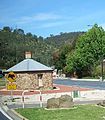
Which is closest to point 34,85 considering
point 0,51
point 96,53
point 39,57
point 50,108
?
point 50,108

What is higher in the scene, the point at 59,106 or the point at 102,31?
the point at 102,31

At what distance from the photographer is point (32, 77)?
49062 millimetres

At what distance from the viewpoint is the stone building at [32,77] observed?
48.9 meters

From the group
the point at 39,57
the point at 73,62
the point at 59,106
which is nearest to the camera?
the point at 59,106

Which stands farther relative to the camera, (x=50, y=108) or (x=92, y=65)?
(x=92, y=65)

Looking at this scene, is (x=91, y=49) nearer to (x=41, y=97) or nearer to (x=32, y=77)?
(x=32, y=77)

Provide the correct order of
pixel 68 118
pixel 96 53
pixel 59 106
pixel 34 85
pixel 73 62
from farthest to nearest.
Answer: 1. pixel 73 62
2. pixel 96 53
3. pixel 34 85
4. pixel 59 106
5. pixel 68 118

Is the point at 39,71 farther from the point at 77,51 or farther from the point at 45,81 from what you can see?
the point at 77,51

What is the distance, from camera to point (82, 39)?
91375mm

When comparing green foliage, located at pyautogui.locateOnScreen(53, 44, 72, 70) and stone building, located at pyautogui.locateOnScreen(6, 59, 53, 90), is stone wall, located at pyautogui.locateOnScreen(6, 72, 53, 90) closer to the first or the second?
stone building, located at pyautogui.locateOnScreen(6, 59, 53, 90)

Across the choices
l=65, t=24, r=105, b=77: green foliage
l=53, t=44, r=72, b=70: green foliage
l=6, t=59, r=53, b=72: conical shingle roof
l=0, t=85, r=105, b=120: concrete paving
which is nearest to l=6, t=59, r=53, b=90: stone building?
l=6, t=59, r=53, b=72: conical shingle roof

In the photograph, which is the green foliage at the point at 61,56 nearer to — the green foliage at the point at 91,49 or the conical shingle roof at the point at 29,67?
the green foliage at the point at 91,49

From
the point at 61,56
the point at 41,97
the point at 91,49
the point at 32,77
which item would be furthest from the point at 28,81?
the point at 61,56

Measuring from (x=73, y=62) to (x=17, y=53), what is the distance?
211ft
